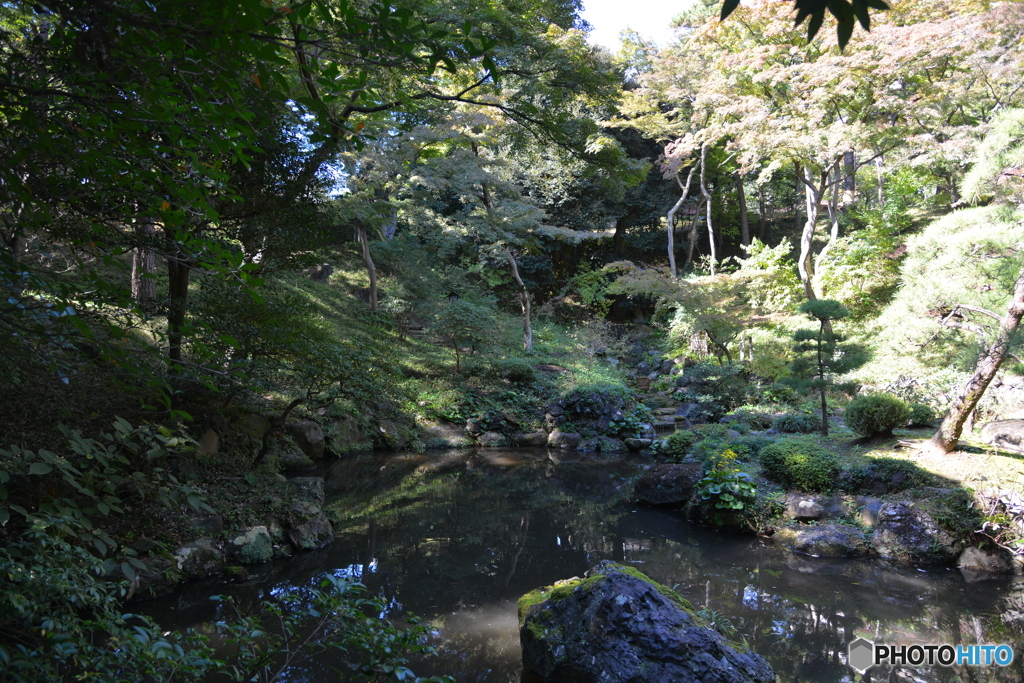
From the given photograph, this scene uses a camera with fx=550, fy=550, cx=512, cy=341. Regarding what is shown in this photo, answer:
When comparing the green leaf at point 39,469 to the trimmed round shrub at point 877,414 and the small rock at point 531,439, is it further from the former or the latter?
the small rock at point 531,439

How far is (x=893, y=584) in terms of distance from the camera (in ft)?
15.1

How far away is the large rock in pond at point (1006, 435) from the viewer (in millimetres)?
6137

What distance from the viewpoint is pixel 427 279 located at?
13602 mm

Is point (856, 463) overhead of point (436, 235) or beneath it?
beneath

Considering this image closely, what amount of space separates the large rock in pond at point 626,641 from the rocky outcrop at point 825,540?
8.88ft

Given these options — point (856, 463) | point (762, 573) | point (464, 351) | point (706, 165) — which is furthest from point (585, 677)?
point (706, 165)

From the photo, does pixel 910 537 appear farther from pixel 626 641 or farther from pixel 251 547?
pixel 251 547

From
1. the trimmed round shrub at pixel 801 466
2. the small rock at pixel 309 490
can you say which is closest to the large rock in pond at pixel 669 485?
the trimmed round shrub at pixel 801 466

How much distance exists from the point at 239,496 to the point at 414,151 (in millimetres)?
9683

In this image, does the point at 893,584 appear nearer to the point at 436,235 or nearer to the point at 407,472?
the point at 407,472

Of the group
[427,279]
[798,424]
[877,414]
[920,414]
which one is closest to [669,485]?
[877,414]

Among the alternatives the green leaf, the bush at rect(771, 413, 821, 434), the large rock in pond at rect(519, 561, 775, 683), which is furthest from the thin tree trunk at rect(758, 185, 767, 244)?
the green leaf

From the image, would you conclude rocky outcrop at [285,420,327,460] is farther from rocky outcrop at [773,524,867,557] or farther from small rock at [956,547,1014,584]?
small rock at [956,547,1014,584]

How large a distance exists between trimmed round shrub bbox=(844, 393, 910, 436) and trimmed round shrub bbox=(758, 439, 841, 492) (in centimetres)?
82
